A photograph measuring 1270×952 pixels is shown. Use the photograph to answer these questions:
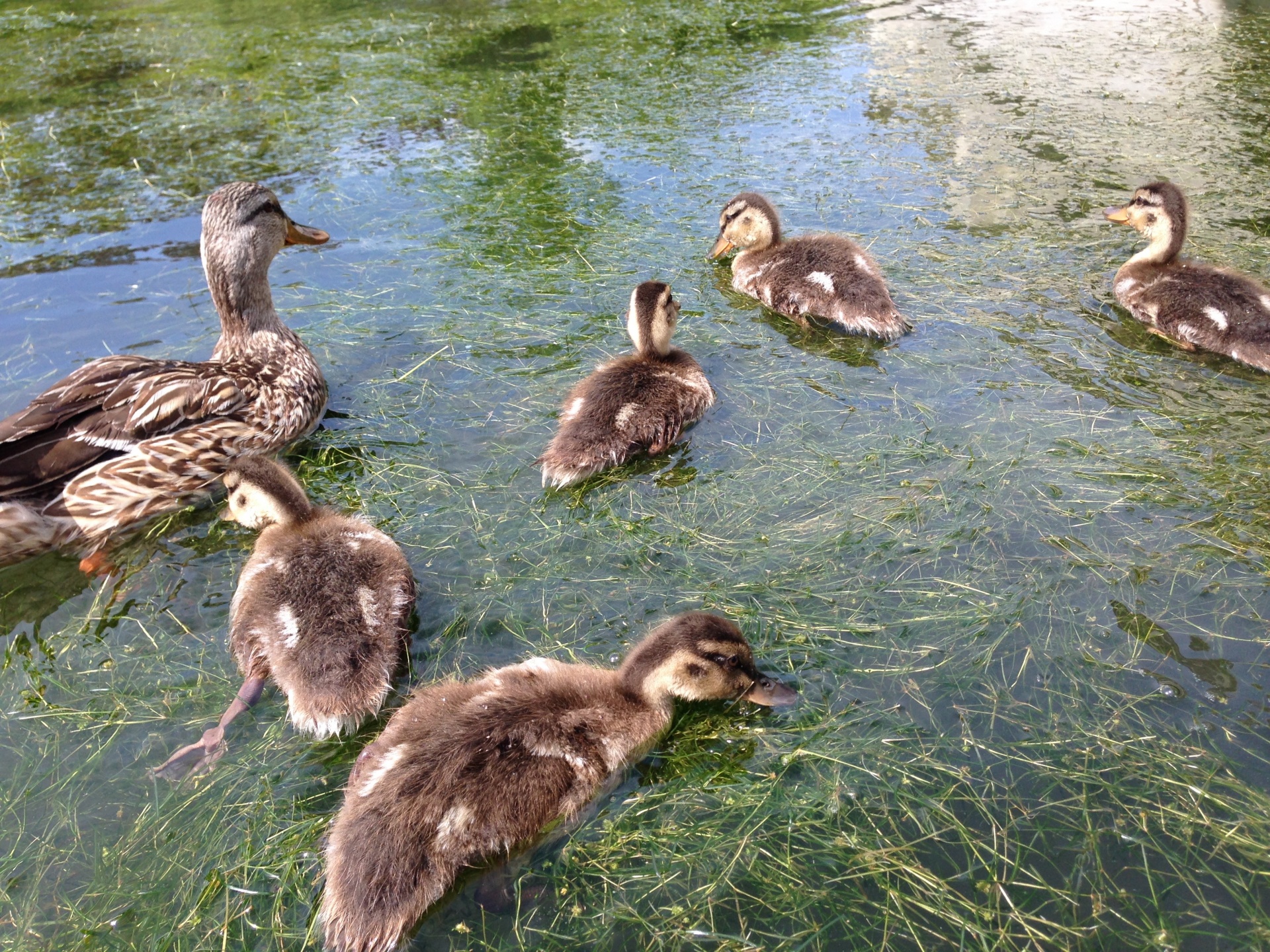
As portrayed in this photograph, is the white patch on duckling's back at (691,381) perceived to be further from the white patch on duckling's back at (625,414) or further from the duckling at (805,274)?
the duckling at (805,274)

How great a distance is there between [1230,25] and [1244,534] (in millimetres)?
10676

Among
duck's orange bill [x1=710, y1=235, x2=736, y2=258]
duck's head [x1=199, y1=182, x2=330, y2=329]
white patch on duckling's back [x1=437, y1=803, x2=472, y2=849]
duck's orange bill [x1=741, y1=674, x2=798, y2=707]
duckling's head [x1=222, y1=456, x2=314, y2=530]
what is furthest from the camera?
duck's orange bill [x1=710, y1=235, x2=736, y2=258]

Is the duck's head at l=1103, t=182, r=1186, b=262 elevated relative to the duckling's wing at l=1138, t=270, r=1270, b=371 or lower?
elevated

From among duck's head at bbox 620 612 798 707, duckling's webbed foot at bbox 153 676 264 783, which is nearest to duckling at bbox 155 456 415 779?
duckling's webbed foot at bbox 153 676 264 783

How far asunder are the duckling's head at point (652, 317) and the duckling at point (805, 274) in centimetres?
116

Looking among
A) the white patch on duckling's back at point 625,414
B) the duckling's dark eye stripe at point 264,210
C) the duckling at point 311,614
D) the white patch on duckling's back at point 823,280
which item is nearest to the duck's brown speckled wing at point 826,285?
the white patch on duckling's back at point 823,280

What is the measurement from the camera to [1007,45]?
1156 centimetres

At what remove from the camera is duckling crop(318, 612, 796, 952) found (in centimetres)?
269

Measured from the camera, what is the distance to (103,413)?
4676 millimetres

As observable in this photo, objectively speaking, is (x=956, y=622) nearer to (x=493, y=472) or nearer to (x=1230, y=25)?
(x=493, y=472)

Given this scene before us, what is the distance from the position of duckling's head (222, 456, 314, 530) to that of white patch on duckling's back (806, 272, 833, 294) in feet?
11.3

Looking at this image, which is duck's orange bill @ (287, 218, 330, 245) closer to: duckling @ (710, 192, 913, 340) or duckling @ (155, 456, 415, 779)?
duckling @ (155, 456, 415, 779)

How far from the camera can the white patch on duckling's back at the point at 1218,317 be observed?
532 cm

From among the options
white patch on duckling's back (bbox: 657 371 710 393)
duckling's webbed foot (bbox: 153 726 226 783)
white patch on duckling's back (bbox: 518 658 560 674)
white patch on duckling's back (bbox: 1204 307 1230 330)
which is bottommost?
duckling's webbed foot (bbox: 153 726 226 783)
